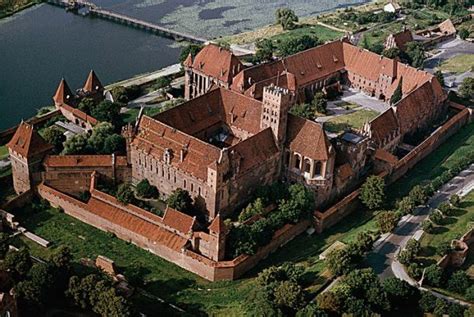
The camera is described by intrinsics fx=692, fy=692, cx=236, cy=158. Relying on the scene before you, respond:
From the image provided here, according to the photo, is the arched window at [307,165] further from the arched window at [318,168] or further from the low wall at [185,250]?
the low wall at [185,250]

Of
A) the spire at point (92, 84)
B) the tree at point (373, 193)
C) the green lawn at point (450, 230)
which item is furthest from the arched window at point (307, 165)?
the spire at point (92, 84)

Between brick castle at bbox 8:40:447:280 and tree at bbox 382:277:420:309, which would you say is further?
brick castle at bbox 8:40:447:280

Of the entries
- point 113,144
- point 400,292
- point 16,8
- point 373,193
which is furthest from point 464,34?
point 16,8

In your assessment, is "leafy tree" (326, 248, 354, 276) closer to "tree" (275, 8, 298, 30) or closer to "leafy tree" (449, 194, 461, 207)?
"leafy tree" (449, 194, 461, 207)

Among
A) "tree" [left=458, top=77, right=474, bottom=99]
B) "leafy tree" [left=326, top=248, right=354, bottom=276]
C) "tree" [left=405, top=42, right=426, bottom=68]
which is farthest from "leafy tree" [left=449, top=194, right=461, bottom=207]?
"tree" [left=405, top=42, right=426, bottom=68]

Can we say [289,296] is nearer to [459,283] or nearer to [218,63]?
[459,283]

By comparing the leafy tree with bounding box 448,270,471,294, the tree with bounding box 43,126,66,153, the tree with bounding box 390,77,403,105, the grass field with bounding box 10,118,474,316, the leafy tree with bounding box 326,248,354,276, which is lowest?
the grass field with bounding box 10,118,474,316
